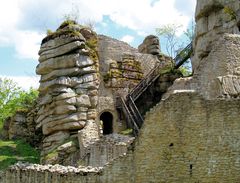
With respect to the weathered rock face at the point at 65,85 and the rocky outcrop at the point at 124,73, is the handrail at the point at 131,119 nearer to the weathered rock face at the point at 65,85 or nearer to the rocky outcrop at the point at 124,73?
the rocky outcrop at the point at 124,73

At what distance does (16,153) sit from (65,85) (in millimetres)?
5338

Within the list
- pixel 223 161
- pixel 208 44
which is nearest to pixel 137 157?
pixel 223 161

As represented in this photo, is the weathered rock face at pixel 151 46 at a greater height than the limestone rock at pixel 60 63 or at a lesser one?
greater

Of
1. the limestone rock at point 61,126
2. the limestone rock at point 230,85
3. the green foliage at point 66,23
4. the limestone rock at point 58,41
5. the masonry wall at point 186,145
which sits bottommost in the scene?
the masonry wall at point 186,145

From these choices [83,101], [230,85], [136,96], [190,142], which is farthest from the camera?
[136,96]

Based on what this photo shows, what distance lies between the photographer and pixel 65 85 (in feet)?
88.9

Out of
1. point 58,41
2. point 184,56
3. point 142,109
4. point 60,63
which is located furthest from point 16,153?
point 184,56

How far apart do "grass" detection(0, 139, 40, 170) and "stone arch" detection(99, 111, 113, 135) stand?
4.78 m

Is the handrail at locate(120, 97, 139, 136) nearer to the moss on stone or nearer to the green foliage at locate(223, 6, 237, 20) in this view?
the moss on stone

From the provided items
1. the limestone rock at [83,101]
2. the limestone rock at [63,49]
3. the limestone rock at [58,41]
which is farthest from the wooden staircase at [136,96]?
the limestone rock at [58,41]

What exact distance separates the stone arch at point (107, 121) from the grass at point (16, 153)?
4.78 meters

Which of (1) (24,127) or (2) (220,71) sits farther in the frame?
(1) (24,127)

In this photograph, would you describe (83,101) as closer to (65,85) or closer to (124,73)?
(65,85)

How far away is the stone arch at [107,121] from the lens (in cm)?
2997
